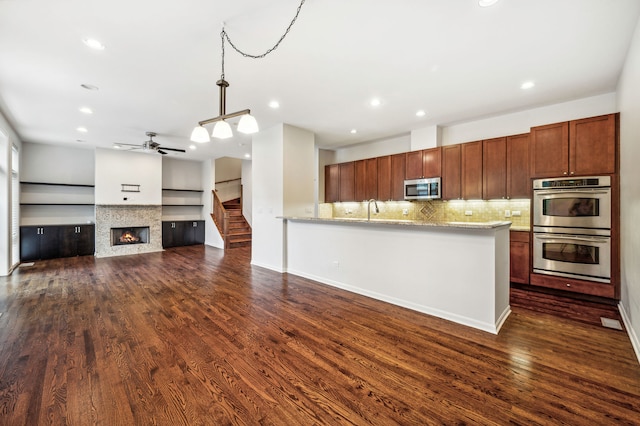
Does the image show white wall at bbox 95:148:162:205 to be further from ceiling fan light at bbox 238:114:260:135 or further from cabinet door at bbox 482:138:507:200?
cabinet door at bbox 482:138:507:200

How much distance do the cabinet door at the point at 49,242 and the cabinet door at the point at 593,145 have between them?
10783mm

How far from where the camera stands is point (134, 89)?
3.69m

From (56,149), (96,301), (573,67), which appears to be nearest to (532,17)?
(573,67)

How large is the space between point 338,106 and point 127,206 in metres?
6.97

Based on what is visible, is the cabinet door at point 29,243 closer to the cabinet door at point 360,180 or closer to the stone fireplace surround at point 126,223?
the stone fireplace surround at point 126,223

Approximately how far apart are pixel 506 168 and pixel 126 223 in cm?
936

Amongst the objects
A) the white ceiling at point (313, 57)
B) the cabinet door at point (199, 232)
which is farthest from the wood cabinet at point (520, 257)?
the cabinet door at point (199, 232)

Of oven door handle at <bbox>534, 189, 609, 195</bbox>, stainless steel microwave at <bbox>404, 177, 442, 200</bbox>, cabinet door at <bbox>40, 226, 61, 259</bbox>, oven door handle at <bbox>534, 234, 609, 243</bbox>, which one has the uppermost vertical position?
stainless steel microwave at <bbox>404, 177, 442, 200</bbox>

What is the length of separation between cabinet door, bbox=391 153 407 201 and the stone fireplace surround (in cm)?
704

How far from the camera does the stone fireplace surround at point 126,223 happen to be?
7375mm

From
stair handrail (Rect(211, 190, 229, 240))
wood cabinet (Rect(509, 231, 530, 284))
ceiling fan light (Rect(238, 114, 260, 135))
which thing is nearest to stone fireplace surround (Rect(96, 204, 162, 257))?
stair handrail (Rect(211, 190, 229, 240))

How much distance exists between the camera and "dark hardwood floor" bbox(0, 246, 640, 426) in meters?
1.71

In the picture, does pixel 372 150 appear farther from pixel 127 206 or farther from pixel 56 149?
pixel 56 149

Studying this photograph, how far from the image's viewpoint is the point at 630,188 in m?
2.88
